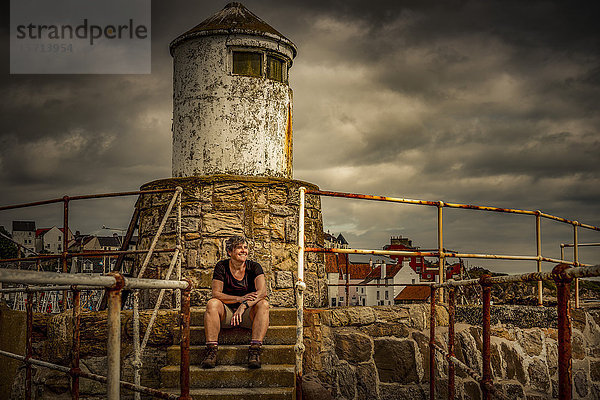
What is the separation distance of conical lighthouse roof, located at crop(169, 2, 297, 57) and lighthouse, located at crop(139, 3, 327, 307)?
0.01 m

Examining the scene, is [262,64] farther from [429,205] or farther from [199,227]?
[429,205]

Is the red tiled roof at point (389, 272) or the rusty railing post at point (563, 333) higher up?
the rusty railing post at point (563, 333)

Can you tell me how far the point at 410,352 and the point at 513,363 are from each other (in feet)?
4.50

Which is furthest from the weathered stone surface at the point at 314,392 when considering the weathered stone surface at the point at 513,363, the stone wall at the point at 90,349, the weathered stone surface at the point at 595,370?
the weathered stone surface at the point at 595,370

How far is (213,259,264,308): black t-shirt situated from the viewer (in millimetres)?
5887

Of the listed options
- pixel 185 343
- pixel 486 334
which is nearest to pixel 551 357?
pixel 486 334

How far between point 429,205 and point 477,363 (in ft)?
6.17

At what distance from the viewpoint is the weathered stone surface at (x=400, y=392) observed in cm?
618

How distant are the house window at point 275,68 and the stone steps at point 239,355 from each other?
4281 mm

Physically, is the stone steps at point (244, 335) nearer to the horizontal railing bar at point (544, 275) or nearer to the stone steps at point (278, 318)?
the stone steps at point (278, 318)

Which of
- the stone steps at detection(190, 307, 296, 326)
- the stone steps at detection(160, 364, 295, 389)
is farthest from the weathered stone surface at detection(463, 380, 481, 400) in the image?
the stone steps at detection(160, 364, 295, 389)

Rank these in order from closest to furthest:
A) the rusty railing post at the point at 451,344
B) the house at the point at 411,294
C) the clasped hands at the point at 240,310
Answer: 1. the rusty railing post at the point at 451,344
2. the clasped hands at the point at 240,310
3. the house at the point at 411,294

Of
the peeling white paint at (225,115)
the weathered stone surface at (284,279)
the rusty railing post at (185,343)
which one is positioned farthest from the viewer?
the peeling white paint at (225,115)

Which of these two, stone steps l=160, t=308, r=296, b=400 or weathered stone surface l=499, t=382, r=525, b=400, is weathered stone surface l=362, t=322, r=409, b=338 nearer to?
stone steps l=160, t=308, r=296, b=400
